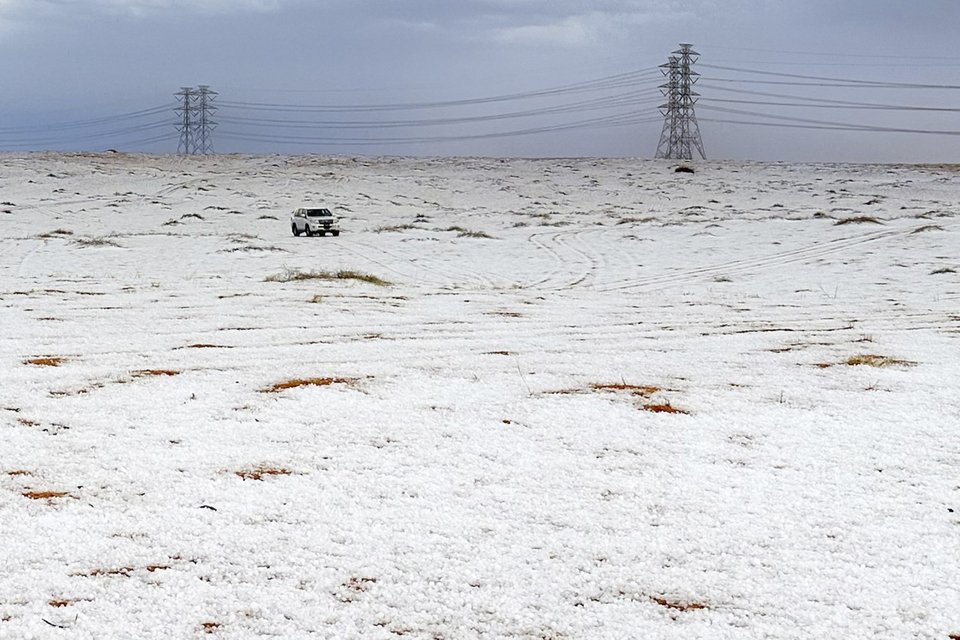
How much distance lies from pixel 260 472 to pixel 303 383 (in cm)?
207

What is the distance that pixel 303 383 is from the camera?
7020 millimetres

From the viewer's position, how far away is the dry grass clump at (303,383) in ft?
22.4

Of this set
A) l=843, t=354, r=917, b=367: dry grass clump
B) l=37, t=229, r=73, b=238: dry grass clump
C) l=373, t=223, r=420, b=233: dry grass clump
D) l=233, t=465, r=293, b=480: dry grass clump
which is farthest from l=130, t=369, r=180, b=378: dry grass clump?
l=373, t=223, r=420, b=233: dry grass clump

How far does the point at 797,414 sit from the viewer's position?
21.1 feet

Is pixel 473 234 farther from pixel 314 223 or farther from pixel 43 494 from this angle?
pixel 43 494

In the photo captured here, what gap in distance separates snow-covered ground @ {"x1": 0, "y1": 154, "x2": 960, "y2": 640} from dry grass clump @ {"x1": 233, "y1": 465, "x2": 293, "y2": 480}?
0.05 feet

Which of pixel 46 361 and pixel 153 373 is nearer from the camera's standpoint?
pixel 153 373

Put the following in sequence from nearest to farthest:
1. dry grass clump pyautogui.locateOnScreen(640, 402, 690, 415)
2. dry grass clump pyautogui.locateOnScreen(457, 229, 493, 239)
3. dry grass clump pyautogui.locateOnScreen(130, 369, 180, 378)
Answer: dry grass clump pyautogui.locateOnScreen(640, 402, 690, 415)
dry grass clump pyautogui.locateOnScreen(130, 369, 180, 378)
dry grass clump pyautogui.locateOnScreen(457, 229, 493, 239)

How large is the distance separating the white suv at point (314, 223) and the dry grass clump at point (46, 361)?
21.2 meters

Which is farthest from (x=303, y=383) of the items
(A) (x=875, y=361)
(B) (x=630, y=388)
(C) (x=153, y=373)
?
(A) (x=875, y=361)

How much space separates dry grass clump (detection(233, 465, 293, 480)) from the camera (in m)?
4.92

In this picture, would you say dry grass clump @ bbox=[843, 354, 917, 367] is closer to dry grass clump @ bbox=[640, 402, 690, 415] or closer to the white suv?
dry grass clump @ bbox=[640, 402, 690, 415]

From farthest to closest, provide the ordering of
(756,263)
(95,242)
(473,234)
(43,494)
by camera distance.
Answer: (473,234) → (95,242) → (756,263) → (43,494)

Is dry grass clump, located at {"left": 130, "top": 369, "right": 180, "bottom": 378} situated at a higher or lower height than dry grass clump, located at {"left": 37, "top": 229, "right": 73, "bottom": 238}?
higher
